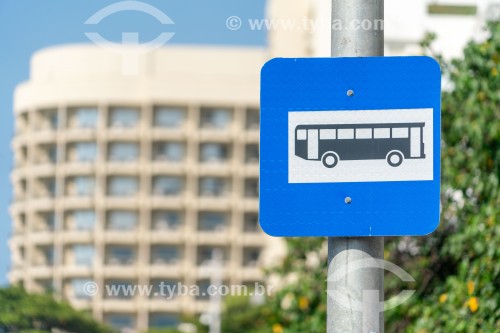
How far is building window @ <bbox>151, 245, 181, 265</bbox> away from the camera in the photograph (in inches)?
3039

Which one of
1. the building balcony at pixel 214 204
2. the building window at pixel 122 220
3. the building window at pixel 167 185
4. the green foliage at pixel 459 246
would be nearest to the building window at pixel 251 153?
the building balcony at pixel 214 204

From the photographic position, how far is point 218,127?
259ft

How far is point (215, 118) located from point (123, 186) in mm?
7448

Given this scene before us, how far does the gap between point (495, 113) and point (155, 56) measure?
73823 mm

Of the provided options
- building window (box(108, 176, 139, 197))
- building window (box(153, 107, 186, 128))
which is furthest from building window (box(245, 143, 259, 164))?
building window (box(108, 176, 139, 197))

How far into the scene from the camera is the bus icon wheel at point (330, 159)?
3.57 m

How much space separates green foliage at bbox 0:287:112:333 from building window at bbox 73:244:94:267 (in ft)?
149

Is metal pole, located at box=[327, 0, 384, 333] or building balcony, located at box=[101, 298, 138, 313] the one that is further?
building balcony, located at box=[101, 298, 138, 313]

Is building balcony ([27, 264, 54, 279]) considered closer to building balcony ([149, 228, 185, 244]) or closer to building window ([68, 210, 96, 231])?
building window ([68, 210, 96, 231])

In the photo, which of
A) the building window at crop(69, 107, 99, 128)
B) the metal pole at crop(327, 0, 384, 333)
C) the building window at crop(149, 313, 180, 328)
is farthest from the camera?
the building window at crop(69, 107, 99, 128)

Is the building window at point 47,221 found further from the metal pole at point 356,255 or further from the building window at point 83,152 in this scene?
the metal pole at point 356,255

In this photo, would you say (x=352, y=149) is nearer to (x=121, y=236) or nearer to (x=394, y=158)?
(x=394, y=158)

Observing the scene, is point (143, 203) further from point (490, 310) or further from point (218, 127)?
point (490, 310)

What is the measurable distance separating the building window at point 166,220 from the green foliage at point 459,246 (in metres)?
67.3
